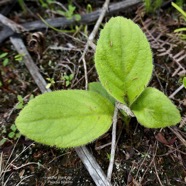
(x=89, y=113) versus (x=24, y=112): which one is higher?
(x=24, y=112)

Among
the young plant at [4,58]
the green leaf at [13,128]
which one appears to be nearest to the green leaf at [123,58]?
the green leaf at [13,128]

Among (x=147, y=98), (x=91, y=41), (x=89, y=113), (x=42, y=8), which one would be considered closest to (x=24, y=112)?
(x=89, y=113)

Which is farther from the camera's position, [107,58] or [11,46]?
[11,46]

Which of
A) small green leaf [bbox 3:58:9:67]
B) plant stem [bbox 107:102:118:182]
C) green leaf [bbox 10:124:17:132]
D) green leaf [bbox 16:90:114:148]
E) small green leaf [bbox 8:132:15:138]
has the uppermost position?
small green leaf [bbox 3:58:9:67]

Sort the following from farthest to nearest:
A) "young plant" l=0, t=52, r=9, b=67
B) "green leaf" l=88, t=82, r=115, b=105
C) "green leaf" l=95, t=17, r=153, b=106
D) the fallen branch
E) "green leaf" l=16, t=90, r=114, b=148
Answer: the fallen branch
"young plant" l=0, t=52, r=9, b=67
"green leaf" l=88, t=82, r=115, b=105
"green leaf" l=95, t=17, r=153, b=106
"green leaf" l=16, t=90, r=114, b=148

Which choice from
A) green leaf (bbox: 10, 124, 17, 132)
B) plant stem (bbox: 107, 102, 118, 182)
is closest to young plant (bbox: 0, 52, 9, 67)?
green leaf (bbox: 10, 124, 17, 132)

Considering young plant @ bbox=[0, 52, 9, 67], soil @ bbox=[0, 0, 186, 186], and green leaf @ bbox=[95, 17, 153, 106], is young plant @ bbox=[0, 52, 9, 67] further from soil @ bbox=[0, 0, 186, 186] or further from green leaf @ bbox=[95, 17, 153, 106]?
green leaf @ bbox=[95, 17, 153, 106]

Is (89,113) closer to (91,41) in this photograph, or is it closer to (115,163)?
(115,163)

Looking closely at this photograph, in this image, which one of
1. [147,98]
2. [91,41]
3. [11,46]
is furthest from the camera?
[11,46]

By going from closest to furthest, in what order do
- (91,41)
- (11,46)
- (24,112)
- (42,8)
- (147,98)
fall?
(24,112) < (147,98) < (91,41) < (11,46) < (42,8)
